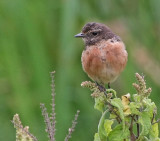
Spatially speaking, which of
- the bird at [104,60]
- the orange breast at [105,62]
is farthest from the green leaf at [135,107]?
the orange breast at [105,62]

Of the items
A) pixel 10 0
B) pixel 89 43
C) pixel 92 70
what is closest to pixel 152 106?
pixel 92 70

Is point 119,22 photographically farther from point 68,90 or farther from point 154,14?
point 68,90

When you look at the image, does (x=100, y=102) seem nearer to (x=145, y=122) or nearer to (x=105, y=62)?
(x=145, y=122)

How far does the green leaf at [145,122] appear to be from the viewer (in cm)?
325

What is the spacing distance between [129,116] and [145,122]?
0.16 metres

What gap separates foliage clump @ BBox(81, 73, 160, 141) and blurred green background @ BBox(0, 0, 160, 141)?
2.13 meters

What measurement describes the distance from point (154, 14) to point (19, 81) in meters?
1.65

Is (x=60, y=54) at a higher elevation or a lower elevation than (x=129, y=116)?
higher

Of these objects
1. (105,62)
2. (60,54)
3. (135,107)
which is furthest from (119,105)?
(60,54)

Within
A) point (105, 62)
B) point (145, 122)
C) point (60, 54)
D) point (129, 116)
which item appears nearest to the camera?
point (145, 122)

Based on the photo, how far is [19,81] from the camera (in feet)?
19.4

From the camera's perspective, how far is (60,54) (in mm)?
6086

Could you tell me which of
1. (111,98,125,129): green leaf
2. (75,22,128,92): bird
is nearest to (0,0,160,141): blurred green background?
(75,22,128,92): bird

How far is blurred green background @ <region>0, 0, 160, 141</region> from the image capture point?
5.82 meters
